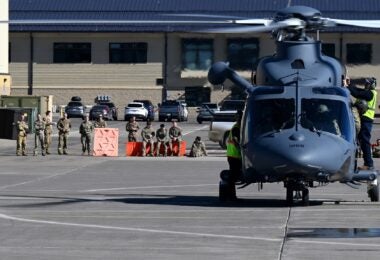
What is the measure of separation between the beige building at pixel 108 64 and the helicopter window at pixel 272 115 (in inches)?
2766

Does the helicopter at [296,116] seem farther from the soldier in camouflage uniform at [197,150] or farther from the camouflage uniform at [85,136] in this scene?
the camouflage uniform at [85,136]

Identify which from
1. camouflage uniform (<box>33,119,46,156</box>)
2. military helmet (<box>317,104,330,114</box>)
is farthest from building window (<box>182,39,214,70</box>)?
military helmet (<box>317,104,330,114</box>)

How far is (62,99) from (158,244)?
7903 cm

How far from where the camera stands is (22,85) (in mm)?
91812

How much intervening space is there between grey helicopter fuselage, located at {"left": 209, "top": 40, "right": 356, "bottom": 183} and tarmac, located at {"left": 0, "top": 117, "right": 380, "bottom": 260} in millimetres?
704

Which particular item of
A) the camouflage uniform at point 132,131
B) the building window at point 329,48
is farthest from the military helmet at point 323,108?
the building window at point 329,48

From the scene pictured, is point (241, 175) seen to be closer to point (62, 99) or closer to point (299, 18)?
point (299, 18)

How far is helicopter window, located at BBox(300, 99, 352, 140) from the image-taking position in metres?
19.0

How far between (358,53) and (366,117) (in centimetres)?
6747

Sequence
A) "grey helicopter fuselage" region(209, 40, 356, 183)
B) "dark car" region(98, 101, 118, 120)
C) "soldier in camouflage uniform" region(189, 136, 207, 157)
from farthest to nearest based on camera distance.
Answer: "dark car" region(98, 101, 118, 120) → "soldier in camouflage uniform" region(189, 136, 207, 157) → "grey helicopter fuselage" region(209, 40, 356, 183)

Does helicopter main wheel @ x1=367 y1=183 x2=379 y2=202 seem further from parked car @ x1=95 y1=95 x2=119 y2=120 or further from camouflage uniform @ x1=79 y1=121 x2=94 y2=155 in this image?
parked car @ x1=95 y1=95 x2=119 y2=120

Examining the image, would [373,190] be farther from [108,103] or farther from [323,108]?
[108,103]

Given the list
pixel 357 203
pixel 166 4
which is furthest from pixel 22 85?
pixel 357 203

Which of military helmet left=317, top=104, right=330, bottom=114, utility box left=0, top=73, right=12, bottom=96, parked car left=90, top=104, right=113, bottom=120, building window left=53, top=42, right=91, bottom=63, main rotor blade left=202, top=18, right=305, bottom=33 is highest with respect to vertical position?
building window left=53, top=42, right=91, bottom=63
